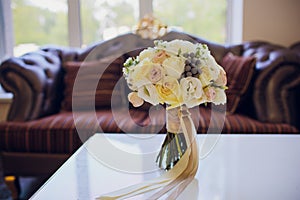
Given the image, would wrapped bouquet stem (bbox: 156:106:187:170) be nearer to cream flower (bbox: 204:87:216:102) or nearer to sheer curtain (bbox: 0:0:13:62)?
cream flower (bbox: 204:87:216:102)

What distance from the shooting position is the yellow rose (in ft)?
3.47

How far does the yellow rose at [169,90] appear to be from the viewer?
1058 mm

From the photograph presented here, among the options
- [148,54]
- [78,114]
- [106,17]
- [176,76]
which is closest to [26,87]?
[78,114]

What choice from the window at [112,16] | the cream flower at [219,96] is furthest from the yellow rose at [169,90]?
the window at [112,16]

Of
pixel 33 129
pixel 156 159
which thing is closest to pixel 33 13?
pixel 33 129

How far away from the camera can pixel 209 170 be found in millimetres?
1291

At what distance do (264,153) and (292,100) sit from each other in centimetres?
100

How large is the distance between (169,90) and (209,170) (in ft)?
1.28

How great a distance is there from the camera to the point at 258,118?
2350 millimetres

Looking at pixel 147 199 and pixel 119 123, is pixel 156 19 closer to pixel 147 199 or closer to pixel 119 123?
pixel 119 123

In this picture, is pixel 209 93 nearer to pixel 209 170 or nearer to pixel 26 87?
pixel 209 170

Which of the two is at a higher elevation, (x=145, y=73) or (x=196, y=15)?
(x=196, y=15)

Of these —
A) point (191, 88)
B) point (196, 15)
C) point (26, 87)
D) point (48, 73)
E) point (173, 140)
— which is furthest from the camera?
point (196, 15)

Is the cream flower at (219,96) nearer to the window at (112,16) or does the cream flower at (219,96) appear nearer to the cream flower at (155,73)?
the cream flower at (155,73)
